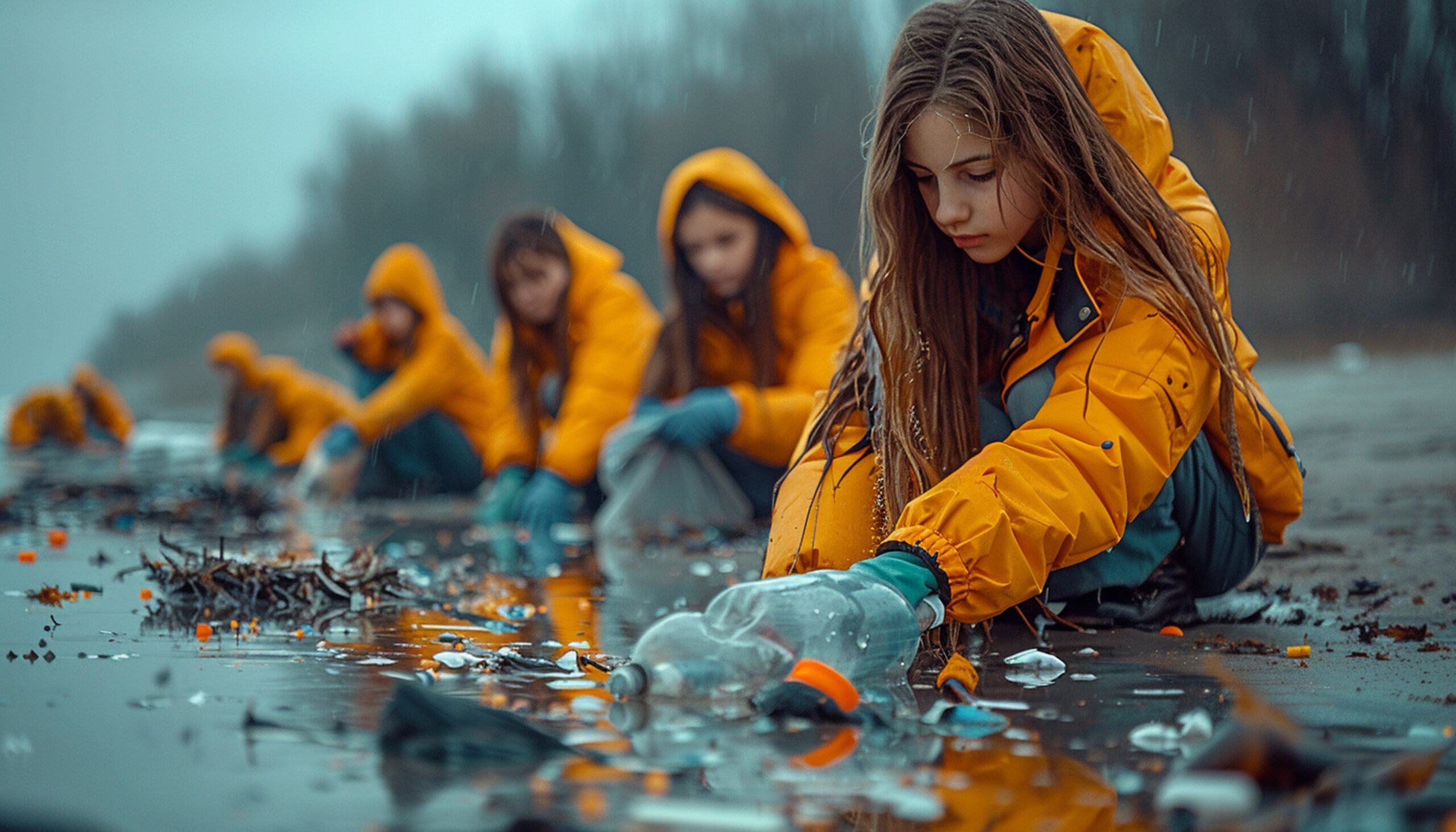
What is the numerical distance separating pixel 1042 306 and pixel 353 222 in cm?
2330

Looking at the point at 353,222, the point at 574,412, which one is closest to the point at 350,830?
the point at 574,412

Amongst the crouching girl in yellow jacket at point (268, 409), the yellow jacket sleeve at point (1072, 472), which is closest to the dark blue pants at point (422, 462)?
the crouching girl in yellow jacket at point (268, 409)

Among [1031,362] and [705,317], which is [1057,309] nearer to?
[1031,362]

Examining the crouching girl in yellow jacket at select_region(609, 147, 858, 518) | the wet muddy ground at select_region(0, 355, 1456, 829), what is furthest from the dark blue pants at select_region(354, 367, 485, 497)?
the wet muddy ground at select_region(0, 355, 1456, 829)

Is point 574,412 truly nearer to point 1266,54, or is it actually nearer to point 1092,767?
point 1092,767

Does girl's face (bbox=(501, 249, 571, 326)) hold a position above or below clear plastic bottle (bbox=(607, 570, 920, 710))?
above

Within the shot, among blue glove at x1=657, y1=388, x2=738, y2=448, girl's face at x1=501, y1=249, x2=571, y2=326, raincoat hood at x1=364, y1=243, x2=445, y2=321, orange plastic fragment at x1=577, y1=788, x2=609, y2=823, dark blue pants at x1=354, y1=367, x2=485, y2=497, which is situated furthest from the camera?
raincoat hood at x1=364, y1=243, x2=445, y2=321

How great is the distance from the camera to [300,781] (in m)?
1.25

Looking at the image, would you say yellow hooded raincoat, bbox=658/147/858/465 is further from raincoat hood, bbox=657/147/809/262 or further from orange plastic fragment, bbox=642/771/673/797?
orange plastic fragment, bbox=642/771/673/797

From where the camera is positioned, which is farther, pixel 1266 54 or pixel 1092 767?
pixel 1266 54

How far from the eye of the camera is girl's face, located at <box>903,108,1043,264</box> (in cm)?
188

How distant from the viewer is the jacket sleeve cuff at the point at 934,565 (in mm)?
1648

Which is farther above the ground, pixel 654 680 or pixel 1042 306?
pixel 1042 306

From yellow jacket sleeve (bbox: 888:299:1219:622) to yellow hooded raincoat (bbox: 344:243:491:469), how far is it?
5.40m
